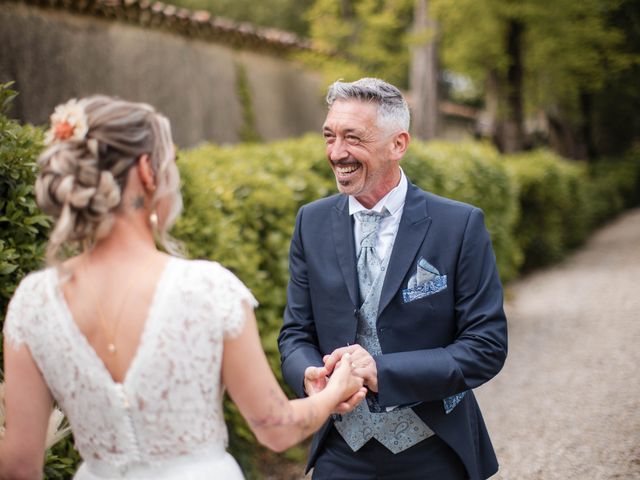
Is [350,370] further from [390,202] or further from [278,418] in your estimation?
[390,202]

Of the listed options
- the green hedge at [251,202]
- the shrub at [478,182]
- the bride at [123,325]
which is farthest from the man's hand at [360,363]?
the shrub at [478,182]

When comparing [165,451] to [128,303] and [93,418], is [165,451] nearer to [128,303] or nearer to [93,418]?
[93,418]

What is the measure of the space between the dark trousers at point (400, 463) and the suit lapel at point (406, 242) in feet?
1.69

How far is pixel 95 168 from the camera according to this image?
179cm

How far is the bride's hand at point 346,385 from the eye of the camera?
227cm

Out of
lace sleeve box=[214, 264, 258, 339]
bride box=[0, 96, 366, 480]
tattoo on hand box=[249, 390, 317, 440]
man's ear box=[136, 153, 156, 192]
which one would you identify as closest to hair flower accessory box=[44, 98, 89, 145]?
bride box=[0, 96, 366, 480]

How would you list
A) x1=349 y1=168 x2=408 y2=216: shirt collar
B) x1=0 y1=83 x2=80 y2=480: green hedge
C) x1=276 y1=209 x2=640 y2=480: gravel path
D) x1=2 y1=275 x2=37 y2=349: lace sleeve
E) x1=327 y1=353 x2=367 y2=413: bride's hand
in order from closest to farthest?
x1=2 y1=275 x2=37 y2=349: lace sleeve, x1=327 y1=353 x2=367 y2=413: bride's hand, x1=349 y1=168 x2=408 y2=216: shirt collar, x1=0 y1=83 x2=80 y2=480: green hedge, x1=276 y1=209 x2=640 y2=480: gravel path

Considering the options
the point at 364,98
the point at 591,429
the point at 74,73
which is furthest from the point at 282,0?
the point at 364,98

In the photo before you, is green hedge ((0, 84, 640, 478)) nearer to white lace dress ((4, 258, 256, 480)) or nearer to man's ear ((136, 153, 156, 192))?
white lace dress ((4, 258, 256, 480))

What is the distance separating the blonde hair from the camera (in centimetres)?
178

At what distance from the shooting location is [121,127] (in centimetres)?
181

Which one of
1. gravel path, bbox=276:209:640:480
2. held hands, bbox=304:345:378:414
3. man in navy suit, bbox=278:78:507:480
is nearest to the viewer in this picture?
held hands, bbox=304:345:378:414

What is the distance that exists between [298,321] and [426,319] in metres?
0.51

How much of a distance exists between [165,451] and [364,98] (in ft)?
4.78
